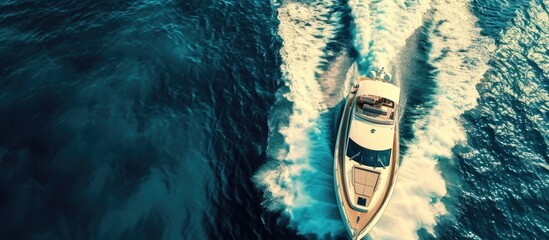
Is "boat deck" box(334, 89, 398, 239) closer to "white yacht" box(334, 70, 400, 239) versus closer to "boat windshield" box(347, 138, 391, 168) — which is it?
"white yacht" box(334, 70, 400, 239)

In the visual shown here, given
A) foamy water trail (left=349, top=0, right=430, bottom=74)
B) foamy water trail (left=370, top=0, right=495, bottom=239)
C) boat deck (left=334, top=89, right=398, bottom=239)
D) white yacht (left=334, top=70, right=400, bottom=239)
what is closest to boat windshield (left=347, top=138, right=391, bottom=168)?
white yacht (left=334, top=70, right=400, bottom=239)

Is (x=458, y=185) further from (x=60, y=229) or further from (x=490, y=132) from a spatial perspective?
(x=60, y=229)

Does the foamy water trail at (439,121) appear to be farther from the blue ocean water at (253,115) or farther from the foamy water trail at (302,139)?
the foamy water trail at (302,139)

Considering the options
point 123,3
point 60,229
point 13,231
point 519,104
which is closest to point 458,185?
point 519,104

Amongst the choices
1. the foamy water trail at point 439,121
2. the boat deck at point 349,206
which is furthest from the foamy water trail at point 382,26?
the boat deck at point 349,206

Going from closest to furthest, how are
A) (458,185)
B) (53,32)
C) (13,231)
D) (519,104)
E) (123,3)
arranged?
(13,231), (458,185), (519,104), (53,32), (123,3)

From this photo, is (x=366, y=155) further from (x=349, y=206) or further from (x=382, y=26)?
(x=382, y=26)
